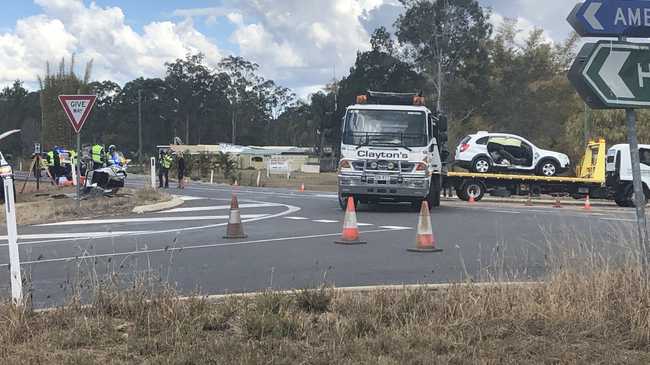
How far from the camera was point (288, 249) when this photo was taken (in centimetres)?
1138

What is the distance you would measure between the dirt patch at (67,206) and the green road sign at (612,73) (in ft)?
43.3

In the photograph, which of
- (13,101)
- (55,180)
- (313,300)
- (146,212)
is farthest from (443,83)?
(13,101)

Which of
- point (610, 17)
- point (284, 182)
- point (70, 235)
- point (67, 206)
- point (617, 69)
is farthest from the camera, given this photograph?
point (284, 182)

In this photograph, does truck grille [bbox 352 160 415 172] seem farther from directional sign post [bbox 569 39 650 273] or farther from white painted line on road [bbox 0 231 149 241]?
directional sign post [bbox 569 39 650 273]

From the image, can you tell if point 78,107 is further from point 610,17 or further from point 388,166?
point 610,17

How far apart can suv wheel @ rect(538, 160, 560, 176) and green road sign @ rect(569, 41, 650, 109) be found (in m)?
21.9

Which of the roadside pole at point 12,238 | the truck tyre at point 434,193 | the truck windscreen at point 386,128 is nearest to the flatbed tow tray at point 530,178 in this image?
the truck tyre at point 434,193

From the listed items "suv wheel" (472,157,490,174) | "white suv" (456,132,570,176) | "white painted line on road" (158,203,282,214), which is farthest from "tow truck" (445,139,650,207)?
"white painted line on road" (158,203,282,214)

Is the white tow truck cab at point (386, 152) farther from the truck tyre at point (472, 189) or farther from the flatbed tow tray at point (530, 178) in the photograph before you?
the truck tyre at point (472, 189)

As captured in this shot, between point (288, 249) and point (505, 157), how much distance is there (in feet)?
58.5

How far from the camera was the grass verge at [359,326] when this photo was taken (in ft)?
16.5

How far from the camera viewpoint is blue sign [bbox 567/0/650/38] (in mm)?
6102

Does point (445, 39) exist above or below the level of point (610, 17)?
above

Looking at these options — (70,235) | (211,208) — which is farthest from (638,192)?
(211,208)
